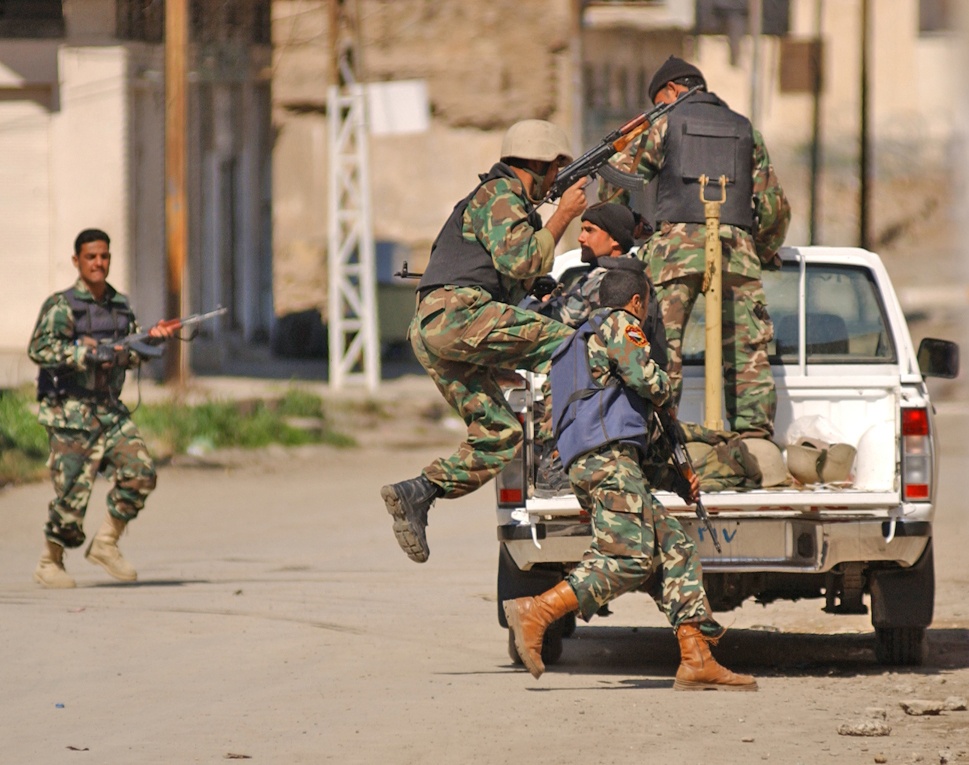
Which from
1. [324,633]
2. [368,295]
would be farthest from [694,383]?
[368,295]

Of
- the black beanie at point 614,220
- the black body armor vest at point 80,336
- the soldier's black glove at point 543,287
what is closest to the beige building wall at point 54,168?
the black body armor vest at point 80,336

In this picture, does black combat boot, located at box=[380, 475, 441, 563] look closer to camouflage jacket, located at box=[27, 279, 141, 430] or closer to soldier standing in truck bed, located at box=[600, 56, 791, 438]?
soldier standing in truck bed, located at box=[600, 56, 791, 438]

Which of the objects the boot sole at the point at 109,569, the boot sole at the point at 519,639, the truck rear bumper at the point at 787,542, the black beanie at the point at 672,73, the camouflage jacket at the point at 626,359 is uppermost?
the black beanie at the point at 672,73

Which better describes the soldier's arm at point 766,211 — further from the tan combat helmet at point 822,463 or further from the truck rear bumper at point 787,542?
the truck rear bumper at point 787,542

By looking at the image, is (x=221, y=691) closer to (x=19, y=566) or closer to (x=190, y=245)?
(x=19, y=566)

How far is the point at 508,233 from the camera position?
7.30 meters

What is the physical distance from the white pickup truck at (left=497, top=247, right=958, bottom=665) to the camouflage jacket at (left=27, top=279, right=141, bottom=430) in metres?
2.83

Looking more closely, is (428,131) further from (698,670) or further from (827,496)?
(698,670)

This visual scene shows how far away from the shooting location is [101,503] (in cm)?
1474

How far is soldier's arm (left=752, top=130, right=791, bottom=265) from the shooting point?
8.54 m

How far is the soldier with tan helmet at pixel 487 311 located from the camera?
24.1 ft

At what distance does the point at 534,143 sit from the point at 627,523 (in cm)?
155

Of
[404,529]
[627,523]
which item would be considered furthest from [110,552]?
[627,523]

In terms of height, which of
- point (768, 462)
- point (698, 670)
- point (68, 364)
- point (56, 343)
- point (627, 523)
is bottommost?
point (698, 670)
